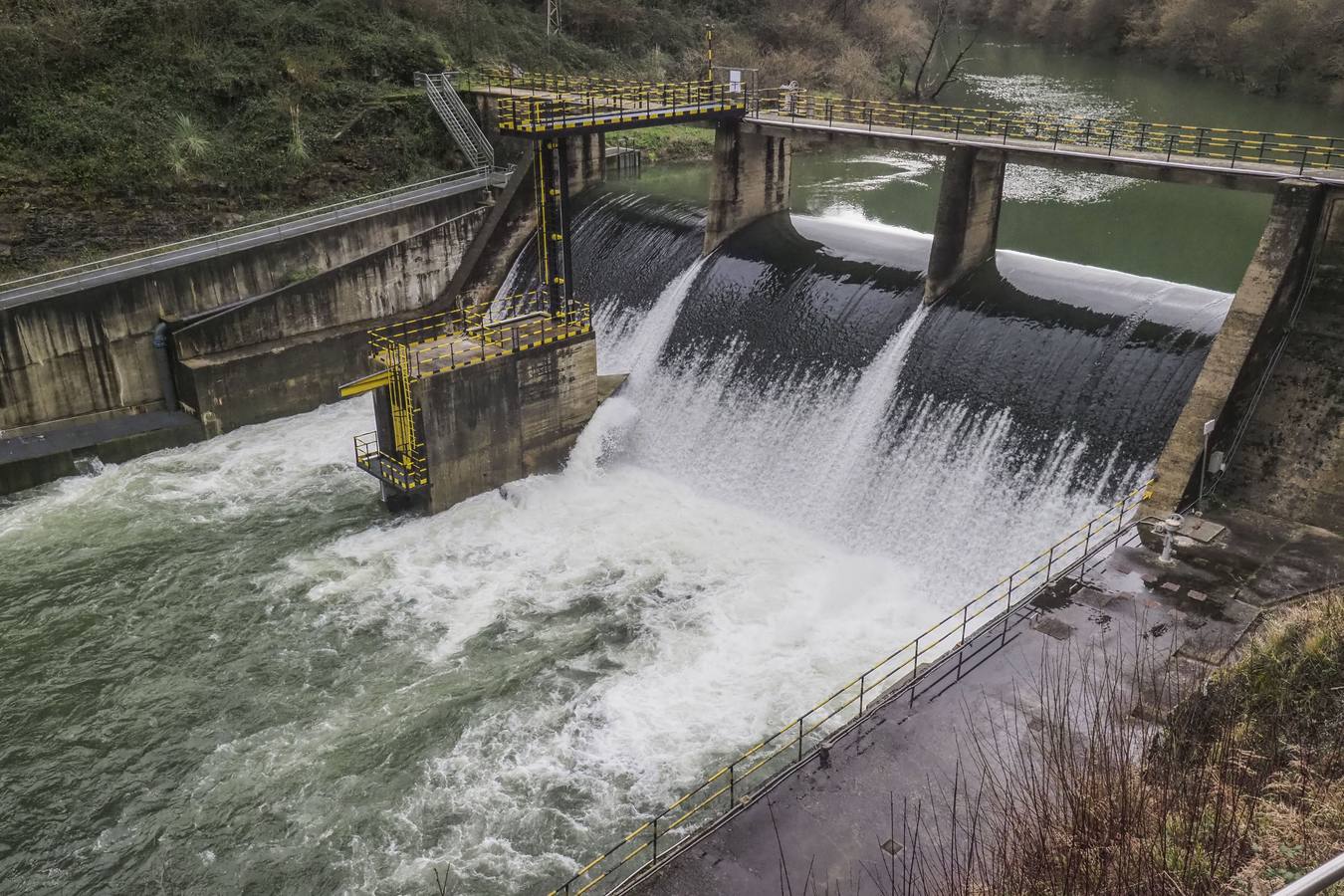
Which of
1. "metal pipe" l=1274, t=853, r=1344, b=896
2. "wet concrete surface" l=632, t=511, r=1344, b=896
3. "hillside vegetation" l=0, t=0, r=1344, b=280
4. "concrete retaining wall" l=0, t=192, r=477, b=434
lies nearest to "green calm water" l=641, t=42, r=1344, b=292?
"hillside vegetation" l=0, t=0, r=1344, b=280

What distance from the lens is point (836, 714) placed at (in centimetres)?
1586

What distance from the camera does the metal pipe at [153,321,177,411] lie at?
85.7 feet

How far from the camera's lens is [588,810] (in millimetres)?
14656

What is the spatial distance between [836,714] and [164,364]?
19498mm

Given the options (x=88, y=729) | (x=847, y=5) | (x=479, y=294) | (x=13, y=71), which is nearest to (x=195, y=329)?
(x=479, y=294)

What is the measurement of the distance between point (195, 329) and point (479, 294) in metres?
7.94

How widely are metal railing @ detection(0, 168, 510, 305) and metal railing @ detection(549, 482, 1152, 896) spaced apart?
1965 centimetres

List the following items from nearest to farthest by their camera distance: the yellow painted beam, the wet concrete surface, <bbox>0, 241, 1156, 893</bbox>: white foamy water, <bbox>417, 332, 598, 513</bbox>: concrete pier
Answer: the wet concrete surface
<bbox>0, 241, 1156, 893</bbox>: white foamy water
the yellow painted beam
<bbox>417, 332, 598, 513</bbox>: concrete pier

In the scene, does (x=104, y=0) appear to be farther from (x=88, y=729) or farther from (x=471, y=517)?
(x=88, y=729)

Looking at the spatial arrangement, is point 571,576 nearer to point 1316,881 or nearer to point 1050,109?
point 1316,881

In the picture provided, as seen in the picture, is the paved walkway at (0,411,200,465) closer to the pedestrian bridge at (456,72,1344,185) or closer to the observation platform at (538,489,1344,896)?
the pedestrian bridge at (456,72,1344,185)

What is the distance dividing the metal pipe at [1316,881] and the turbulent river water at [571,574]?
12.1 meters

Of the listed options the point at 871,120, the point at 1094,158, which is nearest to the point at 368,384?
the point at 871,120

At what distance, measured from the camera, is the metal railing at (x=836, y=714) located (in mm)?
12578
